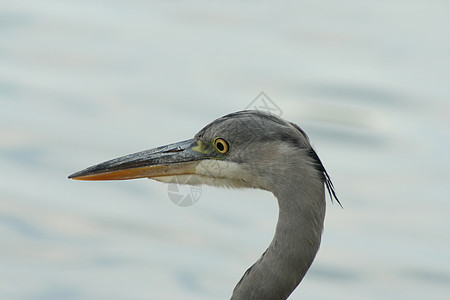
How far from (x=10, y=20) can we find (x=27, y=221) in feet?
10.6

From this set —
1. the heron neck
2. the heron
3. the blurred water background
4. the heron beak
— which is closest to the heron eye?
the heron

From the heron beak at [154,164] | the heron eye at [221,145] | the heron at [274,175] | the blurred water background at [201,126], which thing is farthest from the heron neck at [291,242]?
the blurred water background at [201,126]

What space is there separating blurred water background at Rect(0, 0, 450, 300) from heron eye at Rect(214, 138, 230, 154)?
6.38ft

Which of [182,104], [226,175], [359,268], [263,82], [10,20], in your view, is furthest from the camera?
[10,20]

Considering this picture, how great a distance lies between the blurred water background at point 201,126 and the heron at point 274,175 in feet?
6.14

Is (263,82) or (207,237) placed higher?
(263,82)

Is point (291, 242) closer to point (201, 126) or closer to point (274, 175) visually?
point (274, 175)

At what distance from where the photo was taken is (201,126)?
7.45m

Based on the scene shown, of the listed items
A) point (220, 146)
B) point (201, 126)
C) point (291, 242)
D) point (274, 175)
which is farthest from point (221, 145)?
point (201, 126)

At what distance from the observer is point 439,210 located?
698cm

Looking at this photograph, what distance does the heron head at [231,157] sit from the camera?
412cm

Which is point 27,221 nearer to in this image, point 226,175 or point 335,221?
point 335,221

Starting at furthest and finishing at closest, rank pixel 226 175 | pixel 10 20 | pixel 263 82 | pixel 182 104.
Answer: pixel 10 20 < pixel 263 82 < pixel 182 104 < pixel 226 175

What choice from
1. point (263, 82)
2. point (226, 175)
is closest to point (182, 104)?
point (263, 82)
